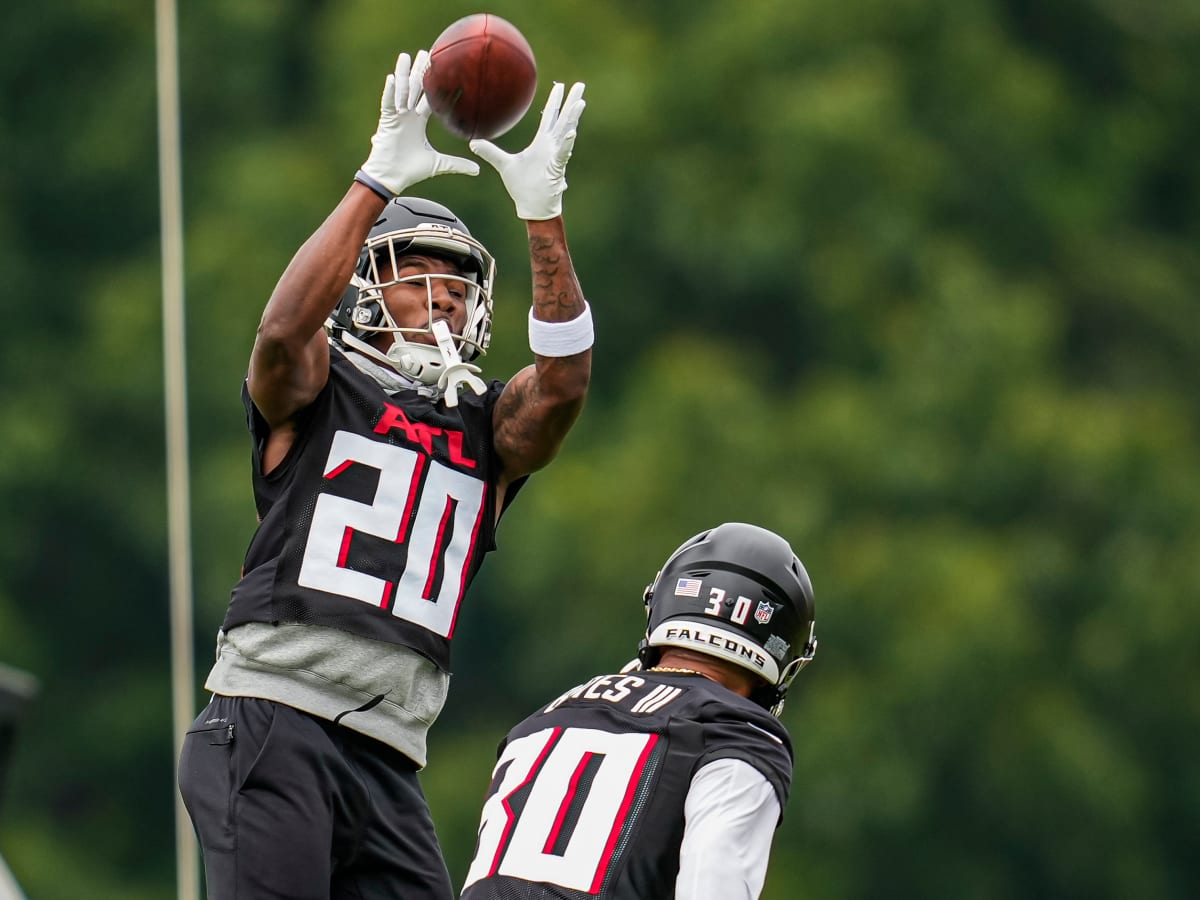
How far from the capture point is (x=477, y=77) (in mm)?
4836

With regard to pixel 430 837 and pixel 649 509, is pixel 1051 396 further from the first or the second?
pixel 430 837

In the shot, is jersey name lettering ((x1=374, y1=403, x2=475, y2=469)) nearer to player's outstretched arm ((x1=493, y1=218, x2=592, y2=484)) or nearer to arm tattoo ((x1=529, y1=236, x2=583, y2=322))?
player's outstretched arm ((x1=493, y1=218, x2=592, y2=484))

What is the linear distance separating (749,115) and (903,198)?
165 centimetres

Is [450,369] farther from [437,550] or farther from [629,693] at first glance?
[629,693]

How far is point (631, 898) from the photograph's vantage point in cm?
413

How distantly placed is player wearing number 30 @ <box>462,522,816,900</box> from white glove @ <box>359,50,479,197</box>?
1030mm

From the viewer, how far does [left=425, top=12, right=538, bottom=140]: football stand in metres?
4.82

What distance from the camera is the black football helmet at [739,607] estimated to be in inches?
176

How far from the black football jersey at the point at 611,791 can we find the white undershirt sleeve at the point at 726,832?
0.10ft

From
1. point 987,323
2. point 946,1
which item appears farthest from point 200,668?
point 946,1

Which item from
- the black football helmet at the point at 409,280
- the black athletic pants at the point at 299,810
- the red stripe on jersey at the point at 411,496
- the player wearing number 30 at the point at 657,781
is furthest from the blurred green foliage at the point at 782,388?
the player wearing number 30 at the point at 657,781

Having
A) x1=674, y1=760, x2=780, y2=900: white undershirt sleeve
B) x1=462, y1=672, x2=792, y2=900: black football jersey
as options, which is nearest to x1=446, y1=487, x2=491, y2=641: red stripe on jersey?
x1=462, y1=672, x2=792, y2=900: black football jersey

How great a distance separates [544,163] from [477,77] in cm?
23

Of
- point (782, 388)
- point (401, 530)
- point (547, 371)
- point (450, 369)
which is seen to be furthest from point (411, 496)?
point (782, 388)
